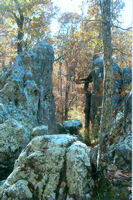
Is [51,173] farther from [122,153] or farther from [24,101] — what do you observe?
[24,101]

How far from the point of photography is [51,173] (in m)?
3.82

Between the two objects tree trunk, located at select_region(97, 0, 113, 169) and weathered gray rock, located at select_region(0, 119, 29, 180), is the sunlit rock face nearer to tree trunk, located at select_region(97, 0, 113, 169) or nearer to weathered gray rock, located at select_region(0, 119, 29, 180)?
weathered gray rock, located at select_region(0, 119, 29, 180)

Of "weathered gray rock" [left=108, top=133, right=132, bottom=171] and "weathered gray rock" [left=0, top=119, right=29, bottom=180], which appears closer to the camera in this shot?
"weathered gray rock" [left=108, top=133, right=132, bottom=171]

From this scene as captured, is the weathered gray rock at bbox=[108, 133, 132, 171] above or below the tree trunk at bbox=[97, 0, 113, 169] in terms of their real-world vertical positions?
below

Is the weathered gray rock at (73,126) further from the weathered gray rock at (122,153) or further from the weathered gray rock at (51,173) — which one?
the weathered gray rock at (122,153)

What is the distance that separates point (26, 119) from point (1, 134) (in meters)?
2.52

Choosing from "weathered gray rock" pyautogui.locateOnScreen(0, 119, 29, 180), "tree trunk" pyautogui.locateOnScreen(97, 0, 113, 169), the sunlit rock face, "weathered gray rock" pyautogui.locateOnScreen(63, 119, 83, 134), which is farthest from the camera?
"weathered gray rock" pyautogui.locateOnScreen(63, 119, 83, 134)

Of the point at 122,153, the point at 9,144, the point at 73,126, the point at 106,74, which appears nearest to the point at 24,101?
the point at 9,144

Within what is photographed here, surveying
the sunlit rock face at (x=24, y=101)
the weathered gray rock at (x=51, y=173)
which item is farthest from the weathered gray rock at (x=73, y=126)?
the weathered gray rock at (x=51, y=173)

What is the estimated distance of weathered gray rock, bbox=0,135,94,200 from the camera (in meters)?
3.58

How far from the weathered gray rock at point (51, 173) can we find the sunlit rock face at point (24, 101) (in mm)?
1721

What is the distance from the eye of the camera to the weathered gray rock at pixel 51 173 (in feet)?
11.7

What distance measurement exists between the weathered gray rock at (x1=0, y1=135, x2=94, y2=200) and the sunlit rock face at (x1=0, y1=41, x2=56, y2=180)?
1.72 metres

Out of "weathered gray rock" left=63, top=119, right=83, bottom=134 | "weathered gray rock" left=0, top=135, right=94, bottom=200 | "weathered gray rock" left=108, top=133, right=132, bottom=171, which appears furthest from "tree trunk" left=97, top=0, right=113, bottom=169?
Result: "weathered gray rock" left=63, top=119, right=83, bottom=134
